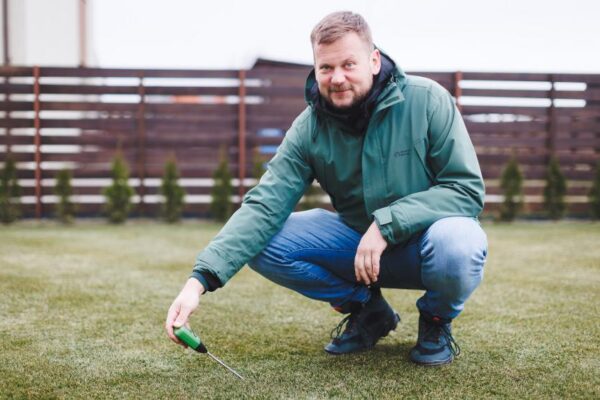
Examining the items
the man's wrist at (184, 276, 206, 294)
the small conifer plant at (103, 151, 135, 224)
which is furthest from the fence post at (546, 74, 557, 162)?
the man's wrist at (184, 276, 206, 294)

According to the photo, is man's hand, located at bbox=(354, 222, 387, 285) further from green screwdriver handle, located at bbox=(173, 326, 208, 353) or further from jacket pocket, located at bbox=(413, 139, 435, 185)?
green screwdriver handle, located at bbox=(173, 326, 208, 353)

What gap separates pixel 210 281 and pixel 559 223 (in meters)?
5.88

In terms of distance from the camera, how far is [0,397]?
1.77 metres

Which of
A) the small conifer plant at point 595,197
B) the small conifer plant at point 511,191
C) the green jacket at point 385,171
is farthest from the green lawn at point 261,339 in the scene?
the small conifer plant at point 595,197

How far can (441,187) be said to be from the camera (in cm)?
201

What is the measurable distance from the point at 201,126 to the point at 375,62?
5.39m

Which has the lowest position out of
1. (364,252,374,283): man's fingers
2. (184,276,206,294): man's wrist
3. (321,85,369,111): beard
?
(184,276,206,294): man's wrist

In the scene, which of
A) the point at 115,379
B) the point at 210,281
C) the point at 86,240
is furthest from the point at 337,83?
the point at 86,240

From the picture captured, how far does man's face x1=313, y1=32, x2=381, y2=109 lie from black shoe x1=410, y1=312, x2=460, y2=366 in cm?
75

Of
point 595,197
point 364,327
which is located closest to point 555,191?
point 595,197

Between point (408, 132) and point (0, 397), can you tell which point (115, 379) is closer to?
point (0, 397)

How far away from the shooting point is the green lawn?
1880 mm

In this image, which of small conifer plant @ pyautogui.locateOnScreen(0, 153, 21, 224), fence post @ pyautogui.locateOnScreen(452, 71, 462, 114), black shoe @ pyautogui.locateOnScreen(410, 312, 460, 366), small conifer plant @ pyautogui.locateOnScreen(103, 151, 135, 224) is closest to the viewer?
black shoe @ pyautogui.locateOnScreen(410, 312, 460, 366)

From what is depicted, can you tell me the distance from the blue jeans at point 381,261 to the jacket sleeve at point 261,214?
0.32ft
